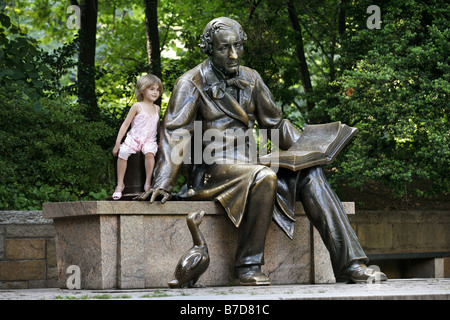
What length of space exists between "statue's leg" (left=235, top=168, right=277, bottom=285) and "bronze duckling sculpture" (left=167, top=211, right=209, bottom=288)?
41cm

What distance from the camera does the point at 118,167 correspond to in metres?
7.28

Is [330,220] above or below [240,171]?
below

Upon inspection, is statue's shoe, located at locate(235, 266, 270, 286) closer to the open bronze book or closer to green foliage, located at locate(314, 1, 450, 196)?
the open bronze book

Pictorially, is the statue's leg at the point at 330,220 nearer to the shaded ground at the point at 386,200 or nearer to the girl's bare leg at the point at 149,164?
the girl's bare leg at the point at 149,164

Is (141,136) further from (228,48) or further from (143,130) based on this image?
(228,48)

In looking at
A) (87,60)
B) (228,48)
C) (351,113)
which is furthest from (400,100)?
(87,60)

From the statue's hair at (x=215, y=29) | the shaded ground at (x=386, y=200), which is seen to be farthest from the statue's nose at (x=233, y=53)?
the shaded ground at (x=386, y=200)

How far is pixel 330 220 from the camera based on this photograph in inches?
272

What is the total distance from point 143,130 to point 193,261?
1518 mm

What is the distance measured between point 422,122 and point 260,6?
4.26 metres

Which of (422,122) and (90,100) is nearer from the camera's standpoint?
(422,122)

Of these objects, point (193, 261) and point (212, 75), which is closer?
point (193, 261)

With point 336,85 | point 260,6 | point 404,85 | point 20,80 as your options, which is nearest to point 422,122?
point 404,85

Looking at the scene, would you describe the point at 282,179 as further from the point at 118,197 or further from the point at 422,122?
the point at 422,122
